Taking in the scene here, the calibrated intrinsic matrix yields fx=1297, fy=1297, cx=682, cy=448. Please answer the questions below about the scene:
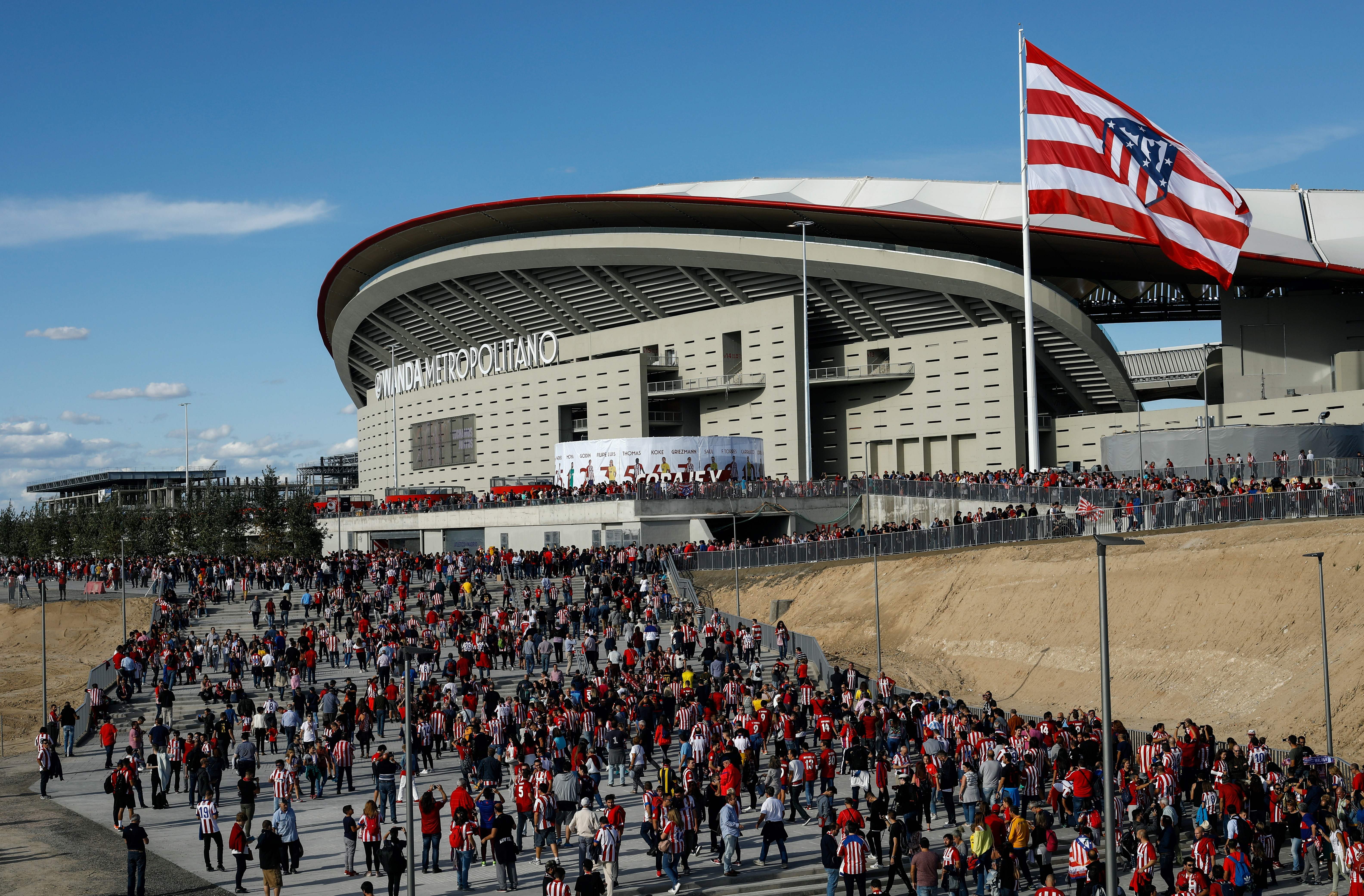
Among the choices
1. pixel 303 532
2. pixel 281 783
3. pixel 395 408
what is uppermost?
pixel 395 408

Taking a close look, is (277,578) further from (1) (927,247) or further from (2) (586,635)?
(1) (927,247)

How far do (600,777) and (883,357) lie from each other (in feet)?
155

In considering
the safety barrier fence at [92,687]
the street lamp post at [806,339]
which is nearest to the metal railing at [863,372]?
the street lamp post at [806,339]

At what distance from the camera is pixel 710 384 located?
68125mm

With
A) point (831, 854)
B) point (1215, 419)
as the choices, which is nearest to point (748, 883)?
point (831, 854)

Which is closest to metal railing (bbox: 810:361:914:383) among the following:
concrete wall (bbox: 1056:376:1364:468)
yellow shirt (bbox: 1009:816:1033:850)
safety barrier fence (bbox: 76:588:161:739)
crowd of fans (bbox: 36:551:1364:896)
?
concrete wall (bbox: 1056:376:1364:468)

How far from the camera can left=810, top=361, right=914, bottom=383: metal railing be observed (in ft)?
211

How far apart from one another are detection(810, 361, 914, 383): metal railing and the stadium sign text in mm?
17083

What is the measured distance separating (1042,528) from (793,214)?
29.2 m

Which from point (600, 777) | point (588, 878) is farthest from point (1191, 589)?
point (588, 878)

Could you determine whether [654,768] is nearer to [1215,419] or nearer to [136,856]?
[136,856]

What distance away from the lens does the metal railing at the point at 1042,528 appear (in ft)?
110

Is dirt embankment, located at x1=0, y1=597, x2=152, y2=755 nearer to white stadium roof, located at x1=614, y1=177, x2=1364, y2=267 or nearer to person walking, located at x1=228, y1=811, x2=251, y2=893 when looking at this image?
person walking, located at x1=228, y1=811, x2=251, y2=893

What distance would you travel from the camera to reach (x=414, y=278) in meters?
81.0
